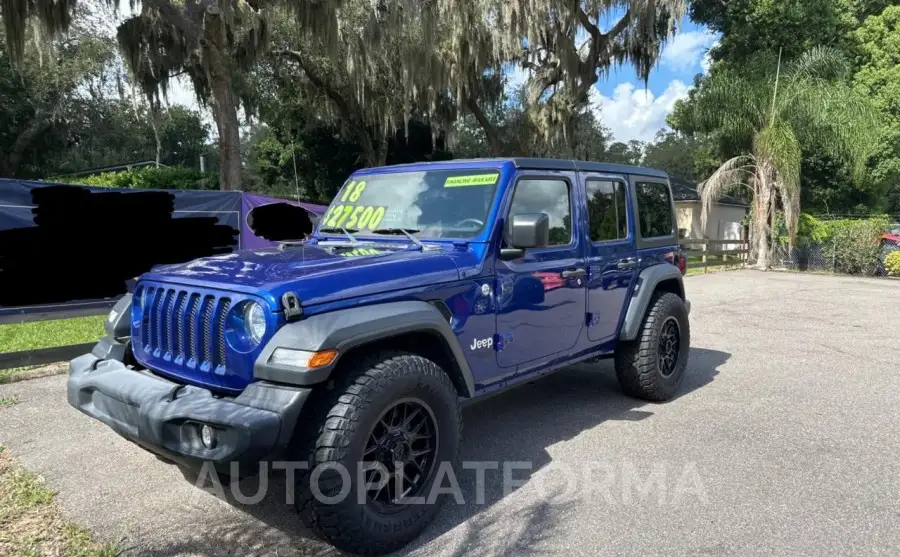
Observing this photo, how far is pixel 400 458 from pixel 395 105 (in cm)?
1801

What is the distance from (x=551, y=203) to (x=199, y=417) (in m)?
2.69

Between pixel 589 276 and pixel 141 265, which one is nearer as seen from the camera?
pixel 589 276

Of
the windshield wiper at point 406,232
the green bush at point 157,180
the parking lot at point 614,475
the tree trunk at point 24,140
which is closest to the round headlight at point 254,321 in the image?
the parking lot at point 614,475

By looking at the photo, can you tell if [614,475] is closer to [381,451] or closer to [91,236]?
[381,451]

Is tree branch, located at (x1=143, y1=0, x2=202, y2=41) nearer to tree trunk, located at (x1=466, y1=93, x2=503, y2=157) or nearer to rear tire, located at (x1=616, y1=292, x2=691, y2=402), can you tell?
tree trunk, located at (x1=466, y1=93, x2=503, y2=157)

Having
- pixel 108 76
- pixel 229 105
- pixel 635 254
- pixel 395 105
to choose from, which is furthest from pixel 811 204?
pixel 108 76

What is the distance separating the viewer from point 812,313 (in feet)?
34.3

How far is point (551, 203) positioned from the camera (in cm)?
434

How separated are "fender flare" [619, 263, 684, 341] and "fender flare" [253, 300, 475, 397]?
2200 mm

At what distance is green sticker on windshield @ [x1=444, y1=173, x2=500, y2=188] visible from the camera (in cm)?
399

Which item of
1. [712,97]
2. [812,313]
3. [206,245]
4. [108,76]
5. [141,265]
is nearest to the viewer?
[141,265]

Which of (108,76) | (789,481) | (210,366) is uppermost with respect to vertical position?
(108,76)

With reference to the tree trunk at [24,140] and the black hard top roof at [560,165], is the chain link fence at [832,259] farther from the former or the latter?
the tree trunk at [24,140]

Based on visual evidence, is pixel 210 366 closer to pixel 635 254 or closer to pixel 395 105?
pixel 635 254
